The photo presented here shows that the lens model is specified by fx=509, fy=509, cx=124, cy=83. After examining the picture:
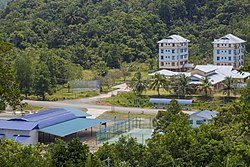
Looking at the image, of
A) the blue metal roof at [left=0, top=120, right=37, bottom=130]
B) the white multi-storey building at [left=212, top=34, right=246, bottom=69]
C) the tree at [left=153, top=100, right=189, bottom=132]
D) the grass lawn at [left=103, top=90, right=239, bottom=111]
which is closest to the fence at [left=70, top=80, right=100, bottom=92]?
the grass lawn at [left=103, top=90, right=239, bottom=111]

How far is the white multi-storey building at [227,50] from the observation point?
1655 inches

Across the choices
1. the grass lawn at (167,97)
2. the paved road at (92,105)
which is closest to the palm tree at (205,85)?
the grass lawn at (167,97)

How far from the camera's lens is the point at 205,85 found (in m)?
32.7

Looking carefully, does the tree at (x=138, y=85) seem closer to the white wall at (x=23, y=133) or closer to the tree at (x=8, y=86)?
A: the white wall at (x=23, y=133)

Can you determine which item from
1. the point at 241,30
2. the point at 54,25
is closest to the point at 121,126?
the point at 241,30

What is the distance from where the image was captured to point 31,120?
2409cm

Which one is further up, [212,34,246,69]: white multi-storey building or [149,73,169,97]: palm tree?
[212,34,246,69]: white multi-storey building

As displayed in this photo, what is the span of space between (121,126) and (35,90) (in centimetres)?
1056

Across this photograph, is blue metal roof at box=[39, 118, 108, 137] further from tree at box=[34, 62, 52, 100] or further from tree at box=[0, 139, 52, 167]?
tree at box=[34, 62, 52, 100]

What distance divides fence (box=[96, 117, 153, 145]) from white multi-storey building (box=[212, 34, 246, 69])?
1600cm

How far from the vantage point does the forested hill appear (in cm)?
4672

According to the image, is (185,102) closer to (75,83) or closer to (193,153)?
(75,83)

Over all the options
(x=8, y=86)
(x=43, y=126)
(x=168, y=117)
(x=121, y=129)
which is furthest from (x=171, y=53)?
(x=8, y=86)

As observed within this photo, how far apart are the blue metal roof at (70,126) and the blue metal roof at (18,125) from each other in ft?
1.75
